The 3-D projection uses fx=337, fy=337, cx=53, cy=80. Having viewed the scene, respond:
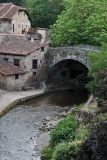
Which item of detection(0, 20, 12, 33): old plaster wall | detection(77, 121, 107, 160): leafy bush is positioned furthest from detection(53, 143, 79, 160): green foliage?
detection(0, 20, 12, 33): old plaster wall

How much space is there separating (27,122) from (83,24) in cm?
2002

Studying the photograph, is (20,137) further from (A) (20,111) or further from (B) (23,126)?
(A) (20,111)

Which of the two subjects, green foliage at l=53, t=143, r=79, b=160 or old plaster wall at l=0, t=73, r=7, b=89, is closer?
green foliage at l=53, t=143, r=79, b=160

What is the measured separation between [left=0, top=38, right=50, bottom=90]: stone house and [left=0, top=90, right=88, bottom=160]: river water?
11.2 feet

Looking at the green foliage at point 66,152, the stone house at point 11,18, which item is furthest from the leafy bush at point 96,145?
the stone house at point 11,18

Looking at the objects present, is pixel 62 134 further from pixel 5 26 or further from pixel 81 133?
pixel 5 26

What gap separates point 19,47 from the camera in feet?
151

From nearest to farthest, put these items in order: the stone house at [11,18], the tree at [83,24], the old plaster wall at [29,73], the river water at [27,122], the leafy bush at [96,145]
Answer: the leafy bush at [96,145] → the river water at [27,122] → the old plaster wall at [29,73] → the tree at [83,24] → the stone house at [11,18]

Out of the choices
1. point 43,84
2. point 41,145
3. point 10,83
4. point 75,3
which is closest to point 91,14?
point 75,3

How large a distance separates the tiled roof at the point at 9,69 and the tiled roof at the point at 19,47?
65.1 inches

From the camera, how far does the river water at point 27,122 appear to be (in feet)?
89.0

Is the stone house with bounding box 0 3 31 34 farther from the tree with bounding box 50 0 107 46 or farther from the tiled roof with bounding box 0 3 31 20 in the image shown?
the tree with bounding box 50 0 107 46

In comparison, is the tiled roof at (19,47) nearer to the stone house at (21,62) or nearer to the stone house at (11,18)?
the stone house at (21,62)

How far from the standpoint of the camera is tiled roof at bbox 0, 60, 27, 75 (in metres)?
43.2
